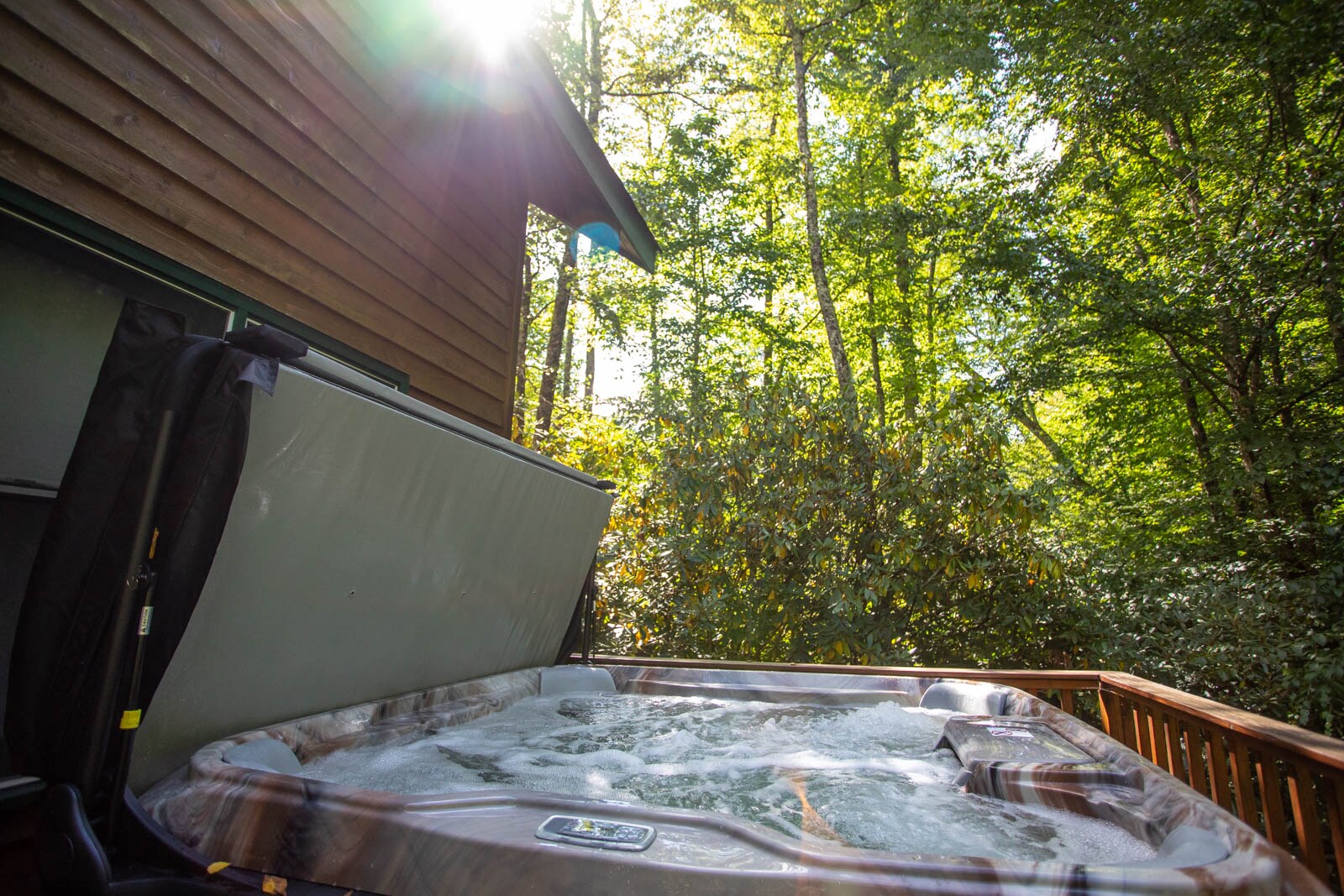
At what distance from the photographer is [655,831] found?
3.41 ft

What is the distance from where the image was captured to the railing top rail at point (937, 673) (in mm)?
2662

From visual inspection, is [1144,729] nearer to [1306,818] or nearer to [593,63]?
[1306,818]

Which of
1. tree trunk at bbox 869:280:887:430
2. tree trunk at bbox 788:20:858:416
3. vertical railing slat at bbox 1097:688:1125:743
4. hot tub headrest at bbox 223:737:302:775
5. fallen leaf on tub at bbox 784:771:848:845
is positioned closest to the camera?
hot tub headrest at bbox 223:737:302:775

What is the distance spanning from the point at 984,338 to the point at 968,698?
8107 millimetres

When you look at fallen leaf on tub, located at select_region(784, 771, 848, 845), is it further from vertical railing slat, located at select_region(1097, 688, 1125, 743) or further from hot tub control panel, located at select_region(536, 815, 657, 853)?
vertical railing slat, located at select_region(1097, 688, 1125, 743)

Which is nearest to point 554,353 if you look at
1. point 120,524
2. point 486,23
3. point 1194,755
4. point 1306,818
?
point 486,23

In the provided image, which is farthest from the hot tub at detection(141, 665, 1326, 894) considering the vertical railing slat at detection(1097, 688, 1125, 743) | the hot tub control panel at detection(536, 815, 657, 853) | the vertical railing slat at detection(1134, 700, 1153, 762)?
the vertical railing slat at detection(1097, 688, 1125, 743)

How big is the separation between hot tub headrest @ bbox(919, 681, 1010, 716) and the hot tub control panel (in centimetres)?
166

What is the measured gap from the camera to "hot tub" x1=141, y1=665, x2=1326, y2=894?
90cm

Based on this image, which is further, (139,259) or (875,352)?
(875,352)

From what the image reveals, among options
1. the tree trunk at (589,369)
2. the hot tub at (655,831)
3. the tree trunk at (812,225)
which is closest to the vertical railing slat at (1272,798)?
the hot tub at (655,831)

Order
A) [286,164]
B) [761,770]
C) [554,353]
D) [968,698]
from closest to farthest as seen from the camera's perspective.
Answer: [761,770] → [286,164] → [968,698] → [554,353]

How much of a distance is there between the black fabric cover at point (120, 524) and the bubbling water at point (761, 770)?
1.70 feet

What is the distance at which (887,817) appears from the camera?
1525 mm
